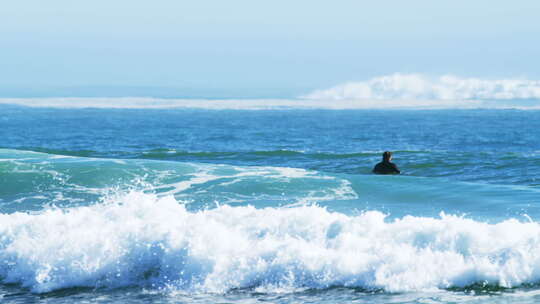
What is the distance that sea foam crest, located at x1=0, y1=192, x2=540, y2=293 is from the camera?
32.0 ft

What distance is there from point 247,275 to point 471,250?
320 cm

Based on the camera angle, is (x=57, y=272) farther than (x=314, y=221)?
No

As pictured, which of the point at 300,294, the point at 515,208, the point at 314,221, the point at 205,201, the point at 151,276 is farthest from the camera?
the point at 205,201

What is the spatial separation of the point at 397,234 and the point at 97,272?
175 inches

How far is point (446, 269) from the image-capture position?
976 cm

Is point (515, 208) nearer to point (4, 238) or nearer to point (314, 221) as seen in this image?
point (314, 221)

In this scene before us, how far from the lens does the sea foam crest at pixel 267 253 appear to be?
9.75 metres

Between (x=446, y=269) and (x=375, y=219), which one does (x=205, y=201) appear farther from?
(x=446, y=269)

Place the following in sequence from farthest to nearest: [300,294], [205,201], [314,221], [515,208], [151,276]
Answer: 1. [205,201]
2. [515,208]
3. [314,221]
4. [151,276]
5. [300,294]

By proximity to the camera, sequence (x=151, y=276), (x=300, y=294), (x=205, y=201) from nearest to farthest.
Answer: (x=300, y=294), (x=151, y=276), (x=205, y=201)

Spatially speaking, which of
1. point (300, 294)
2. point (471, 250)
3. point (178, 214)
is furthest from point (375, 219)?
point (178, 214)

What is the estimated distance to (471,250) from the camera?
10.2 m

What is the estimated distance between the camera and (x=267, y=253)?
10289 millimetres

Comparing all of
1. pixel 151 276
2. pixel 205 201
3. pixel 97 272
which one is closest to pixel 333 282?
pixel 151 276
